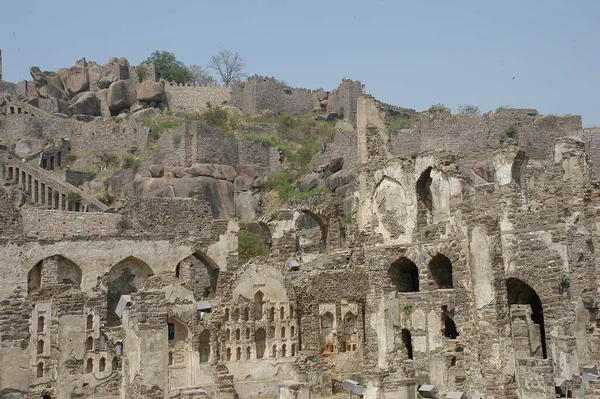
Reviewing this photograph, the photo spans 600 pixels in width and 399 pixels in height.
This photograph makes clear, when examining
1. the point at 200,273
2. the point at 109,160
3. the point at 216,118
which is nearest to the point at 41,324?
the point at 200,273

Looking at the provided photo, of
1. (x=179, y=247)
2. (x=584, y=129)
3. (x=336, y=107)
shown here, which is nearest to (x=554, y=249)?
(x=179, y=247)

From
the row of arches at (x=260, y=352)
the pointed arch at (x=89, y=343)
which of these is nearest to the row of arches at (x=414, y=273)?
the row of arches at (x=260, y=352)

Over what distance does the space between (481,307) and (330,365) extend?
14.9 feet

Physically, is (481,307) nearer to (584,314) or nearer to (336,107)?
(584,314)

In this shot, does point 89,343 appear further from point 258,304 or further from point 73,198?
point 73,198

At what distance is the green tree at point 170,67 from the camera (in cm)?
6228

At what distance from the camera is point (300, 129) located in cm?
4934

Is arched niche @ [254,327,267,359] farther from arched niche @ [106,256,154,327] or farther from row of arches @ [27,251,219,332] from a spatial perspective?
arched niche @ [106,256,154,327]

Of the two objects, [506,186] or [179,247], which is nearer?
[506,186]

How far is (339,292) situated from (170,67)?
45576 millimetres

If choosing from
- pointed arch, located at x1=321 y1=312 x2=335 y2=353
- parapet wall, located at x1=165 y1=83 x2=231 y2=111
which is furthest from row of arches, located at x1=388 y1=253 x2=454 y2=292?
parapet wall, located at x1=165 y1=83 x2=231 y2=111

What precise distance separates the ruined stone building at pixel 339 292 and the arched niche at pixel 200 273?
0.09 m

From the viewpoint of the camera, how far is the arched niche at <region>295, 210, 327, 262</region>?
83.7 ft

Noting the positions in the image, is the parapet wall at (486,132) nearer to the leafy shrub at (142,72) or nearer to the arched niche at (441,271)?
the arched niche at (441,271)
